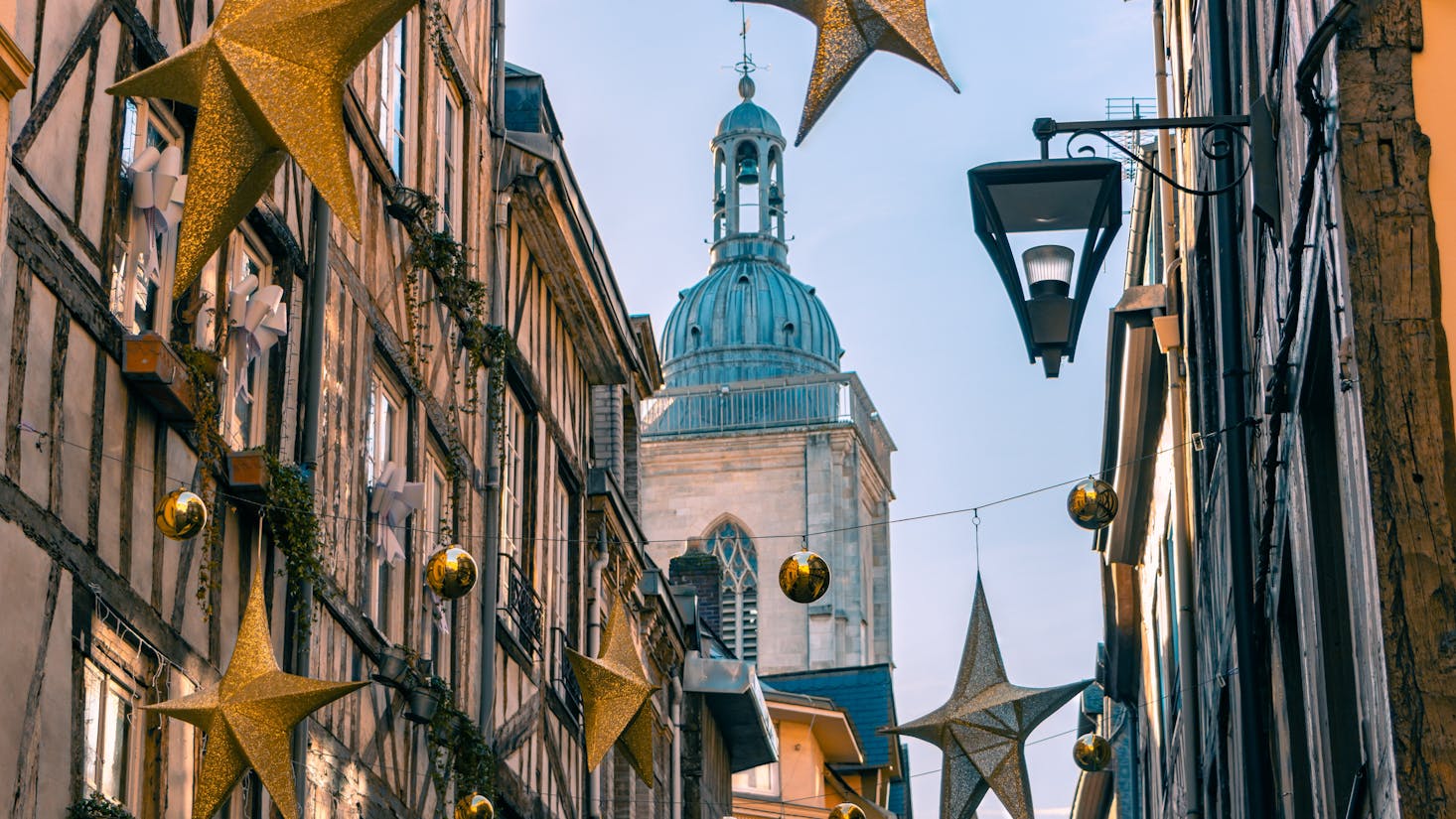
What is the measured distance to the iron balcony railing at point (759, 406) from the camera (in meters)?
56.3

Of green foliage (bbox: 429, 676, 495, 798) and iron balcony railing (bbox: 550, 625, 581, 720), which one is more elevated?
iron balcony railing (bbox: 550, 625, 581, 720)

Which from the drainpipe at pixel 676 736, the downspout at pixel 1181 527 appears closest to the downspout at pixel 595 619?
the drainpipe at pixel 676 736

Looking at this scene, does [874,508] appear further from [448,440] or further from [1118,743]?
[448,440]

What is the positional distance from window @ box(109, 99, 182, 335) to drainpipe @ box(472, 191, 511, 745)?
5.60 meters

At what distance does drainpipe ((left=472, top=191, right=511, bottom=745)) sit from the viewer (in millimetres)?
14602

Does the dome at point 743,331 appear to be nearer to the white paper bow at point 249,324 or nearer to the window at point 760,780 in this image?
the window at point 760,780

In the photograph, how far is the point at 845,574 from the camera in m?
56.4

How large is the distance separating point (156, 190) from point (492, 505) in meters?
6.24

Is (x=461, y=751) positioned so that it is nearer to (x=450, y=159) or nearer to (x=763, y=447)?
(x=450, y=159)

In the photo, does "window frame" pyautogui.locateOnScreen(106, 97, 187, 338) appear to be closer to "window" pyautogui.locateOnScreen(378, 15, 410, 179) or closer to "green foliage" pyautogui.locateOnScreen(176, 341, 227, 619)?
"green foliage" pyautogui.locateOnScreen(176, 341, 227, 619)

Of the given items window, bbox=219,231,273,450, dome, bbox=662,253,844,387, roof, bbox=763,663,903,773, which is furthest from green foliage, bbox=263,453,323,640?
dome, bbox=662,253,844,387

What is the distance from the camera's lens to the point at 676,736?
22.4m

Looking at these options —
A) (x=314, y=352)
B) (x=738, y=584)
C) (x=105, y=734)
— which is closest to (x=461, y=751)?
(x=314, y=352)

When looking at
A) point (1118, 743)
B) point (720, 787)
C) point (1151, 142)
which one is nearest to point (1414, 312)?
point (1151, 142)
